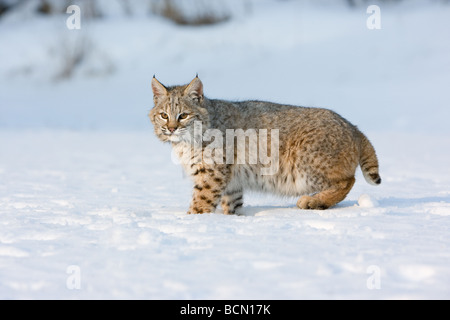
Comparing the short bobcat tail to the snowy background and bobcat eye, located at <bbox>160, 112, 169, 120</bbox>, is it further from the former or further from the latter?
bobcat eye, located at <bbox>160, 112, 169, 120</bbox>

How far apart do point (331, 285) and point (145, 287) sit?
797mm

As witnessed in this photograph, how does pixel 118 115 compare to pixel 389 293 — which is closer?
pixel 389 293

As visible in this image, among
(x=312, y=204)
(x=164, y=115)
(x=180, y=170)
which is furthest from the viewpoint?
(x=180, y=170)

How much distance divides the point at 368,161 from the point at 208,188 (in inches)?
46.8

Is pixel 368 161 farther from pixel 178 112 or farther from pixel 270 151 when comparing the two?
pixel 178 112

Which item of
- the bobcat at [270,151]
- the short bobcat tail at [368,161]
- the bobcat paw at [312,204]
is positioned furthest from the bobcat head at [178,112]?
the short bobcat tail at [368,161]

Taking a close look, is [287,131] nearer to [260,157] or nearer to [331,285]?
[260,157]

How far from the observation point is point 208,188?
460 centimetres

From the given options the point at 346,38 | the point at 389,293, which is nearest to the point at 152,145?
the point at 346,38

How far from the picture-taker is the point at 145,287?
Result: 9.15ft

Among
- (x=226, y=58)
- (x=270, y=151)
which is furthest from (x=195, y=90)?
(x=226, y=58)

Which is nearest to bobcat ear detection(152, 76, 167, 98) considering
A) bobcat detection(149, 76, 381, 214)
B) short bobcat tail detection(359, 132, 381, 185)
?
bobcat detection(149, 76, 381, 214)

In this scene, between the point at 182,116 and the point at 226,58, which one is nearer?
the point at 182,116
